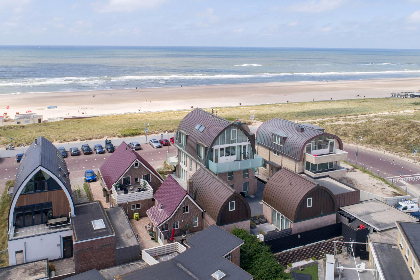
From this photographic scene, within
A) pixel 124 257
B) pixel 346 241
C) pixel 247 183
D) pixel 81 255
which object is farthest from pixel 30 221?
pixel 346 241

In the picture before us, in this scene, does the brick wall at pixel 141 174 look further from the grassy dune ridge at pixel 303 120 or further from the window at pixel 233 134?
the grassy dune ridge at pixel 303 120

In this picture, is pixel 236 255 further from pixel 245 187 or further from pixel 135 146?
pixel 135 146

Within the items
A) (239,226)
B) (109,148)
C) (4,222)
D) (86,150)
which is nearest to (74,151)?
(86,150)

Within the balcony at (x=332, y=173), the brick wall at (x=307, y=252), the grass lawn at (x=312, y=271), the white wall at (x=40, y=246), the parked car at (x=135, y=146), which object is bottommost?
the grass lawn at (x=312, y=271)

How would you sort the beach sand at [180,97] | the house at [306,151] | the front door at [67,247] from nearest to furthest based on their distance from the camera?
the front door at [67,247] → the house at [306,151] → the beach sand at [180,97]

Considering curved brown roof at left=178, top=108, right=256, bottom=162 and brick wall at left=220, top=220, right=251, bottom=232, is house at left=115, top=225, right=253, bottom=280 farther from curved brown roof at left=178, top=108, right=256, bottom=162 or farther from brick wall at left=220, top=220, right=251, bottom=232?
curved brown roof at left=178, top=108, right=256, bottom=162

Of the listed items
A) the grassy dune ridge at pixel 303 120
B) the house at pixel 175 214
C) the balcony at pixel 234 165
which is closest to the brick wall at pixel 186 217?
the house at pixel 175 214

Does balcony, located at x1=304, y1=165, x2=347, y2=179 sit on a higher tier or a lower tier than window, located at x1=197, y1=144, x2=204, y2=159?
lower

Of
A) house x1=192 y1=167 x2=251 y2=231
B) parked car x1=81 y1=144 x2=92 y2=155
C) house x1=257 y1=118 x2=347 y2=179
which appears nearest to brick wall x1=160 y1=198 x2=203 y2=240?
house x1=192 y1=167 x2=251 y2=231
